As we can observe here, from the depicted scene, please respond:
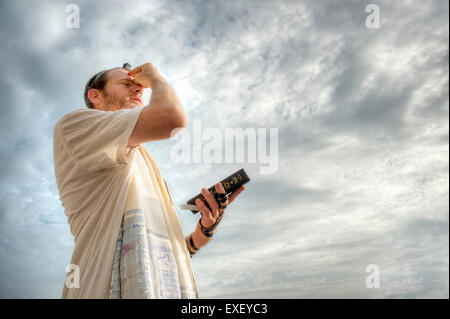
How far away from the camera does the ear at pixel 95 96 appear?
261cm

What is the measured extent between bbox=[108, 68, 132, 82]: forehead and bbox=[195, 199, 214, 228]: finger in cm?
127

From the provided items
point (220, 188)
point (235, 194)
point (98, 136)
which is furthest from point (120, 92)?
point (235, 194)

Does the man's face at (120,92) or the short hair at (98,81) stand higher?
the short hair at (98,81)

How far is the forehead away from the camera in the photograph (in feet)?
8.42

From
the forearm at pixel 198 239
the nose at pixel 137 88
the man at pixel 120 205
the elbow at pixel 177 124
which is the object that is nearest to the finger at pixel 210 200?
the man at pixel 120 205

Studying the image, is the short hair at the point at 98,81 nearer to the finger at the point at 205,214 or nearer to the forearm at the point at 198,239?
the finger at the point at 205,214

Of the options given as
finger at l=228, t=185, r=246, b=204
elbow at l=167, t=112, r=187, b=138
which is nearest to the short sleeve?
elbow at l=167, t=112, r=187, b=138

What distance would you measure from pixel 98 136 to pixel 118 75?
0.94m

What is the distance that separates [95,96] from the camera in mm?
2625

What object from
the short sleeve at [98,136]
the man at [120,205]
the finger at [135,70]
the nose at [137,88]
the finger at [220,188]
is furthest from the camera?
the nose at [137,88]

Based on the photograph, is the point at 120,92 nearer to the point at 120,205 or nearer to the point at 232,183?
the point at 120,205

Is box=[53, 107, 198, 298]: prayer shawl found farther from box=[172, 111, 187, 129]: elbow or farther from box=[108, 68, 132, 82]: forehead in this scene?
box=[108, 68, 132, 82]: forehead
